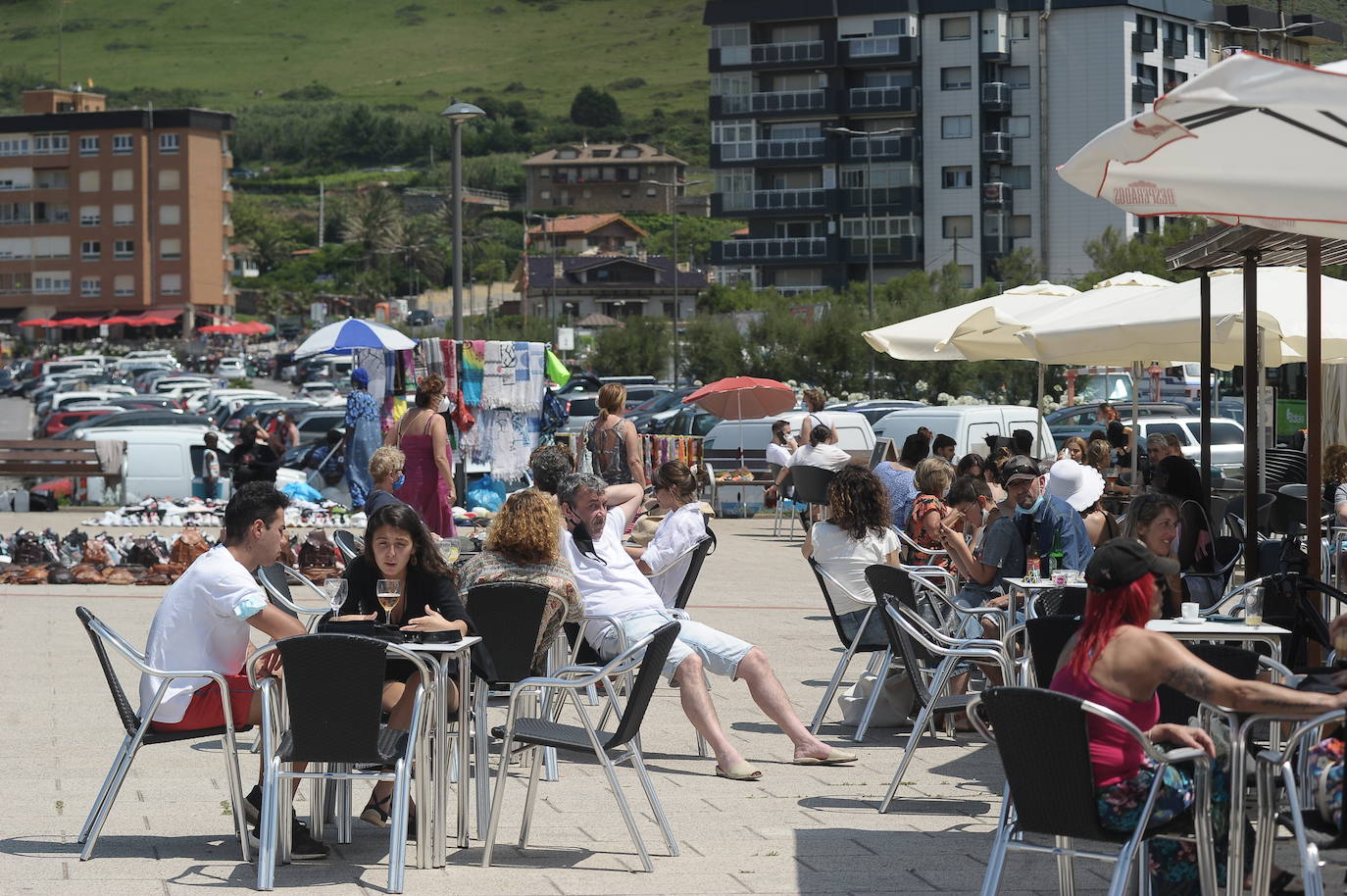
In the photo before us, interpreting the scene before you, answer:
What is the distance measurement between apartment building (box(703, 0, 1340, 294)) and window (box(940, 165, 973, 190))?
Result: 0.07m

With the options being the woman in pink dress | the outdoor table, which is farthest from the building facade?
the outdoor table

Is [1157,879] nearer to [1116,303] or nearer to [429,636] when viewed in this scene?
[429,636]

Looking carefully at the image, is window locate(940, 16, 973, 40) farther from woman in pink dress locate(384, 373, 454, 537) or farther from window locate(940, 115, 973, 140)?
woman in pink dress locate(384, 373, 454, 537)

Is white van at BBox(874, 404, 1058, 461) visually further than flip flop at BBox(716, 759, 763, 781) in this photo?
Yes

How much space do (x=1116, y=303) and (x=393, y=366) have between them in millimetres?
7996

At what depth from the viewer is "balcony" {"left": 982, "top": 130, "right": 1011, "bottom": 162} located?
7569 centimetres

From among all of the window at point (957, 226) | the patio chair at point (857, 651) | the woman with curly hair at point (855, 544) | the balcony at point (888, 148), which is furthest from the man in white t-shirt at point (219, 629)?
the window at point (957, 226)

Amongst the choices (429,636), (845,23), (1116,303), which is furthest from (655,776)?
(845,23)

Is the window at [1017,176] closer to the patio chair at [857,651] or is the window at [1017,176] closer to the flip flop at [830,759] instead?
the patio chair at [857,651]

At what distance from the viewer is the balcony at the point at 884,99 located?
7681 centimetres

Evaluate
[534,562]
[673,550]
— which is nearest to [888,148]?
[673,550]

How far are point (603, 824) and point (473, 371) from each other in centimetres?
1140

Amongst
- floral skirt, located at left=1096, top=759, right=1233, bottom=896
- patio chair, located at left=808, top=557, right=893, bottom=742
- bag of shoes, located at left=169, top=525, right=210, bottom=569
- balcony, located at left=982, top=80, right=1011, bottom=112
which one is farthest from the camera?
balcony, located at left=982, top=80, right=1011, bottom=112

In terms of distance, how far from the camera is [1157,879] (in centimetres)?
507
